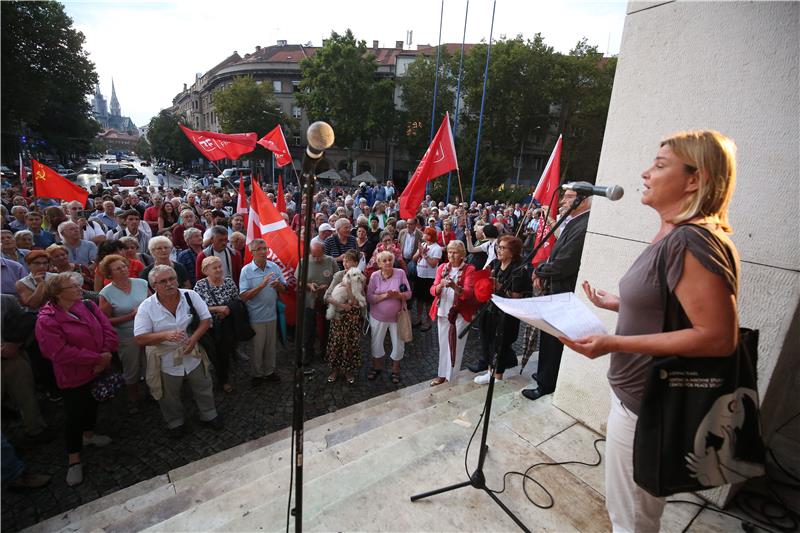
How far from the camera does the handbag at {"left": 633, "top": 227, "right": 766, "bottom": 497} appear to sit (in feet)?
4.50

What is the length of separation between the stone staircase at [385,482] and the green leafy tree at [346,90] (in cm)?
3735

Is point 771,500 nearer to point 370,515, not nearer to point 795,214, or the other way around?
point 795,214

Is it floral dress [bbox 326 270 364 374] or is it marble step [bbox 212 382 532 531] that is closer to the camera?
marble step [bbox 212 382 532 531]

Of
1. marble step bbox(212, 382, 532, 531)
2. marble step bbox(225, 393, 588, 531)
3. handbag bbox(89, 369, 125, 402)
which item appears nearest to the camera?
marble step bbox(225, 393, 588, 531)

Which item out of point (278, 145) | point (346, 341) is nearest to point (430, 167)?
point (278, 145)

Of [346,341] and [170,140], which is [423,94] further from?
[170,140]

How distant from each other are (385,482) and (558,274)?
2560 mm

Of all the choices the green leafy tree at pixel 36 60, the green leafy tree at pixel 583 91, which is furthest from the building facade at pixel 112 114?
the green leafy tree at pixel 583 91

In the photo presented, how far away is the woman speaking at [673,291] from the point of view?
1.29 m

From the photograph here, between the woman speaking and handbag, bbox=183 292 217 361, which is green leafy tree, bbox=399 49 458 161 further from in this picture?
the woman speaking

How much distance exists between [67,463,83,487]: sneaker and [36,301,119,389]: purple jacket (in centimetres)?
73

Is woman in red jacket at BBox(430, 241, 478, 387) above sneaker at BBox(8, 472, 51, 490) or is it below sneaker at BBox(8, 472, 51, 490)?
above

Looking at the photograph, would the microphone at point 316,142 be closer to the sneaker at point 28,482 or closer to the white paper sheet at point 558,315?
the white paper sheet at point 558,315

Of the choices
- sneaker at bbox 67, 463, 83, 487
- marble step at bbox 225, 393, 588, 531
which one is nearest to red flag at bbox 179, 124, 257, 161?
sneaker at bbox 67, 463, 83, 487
